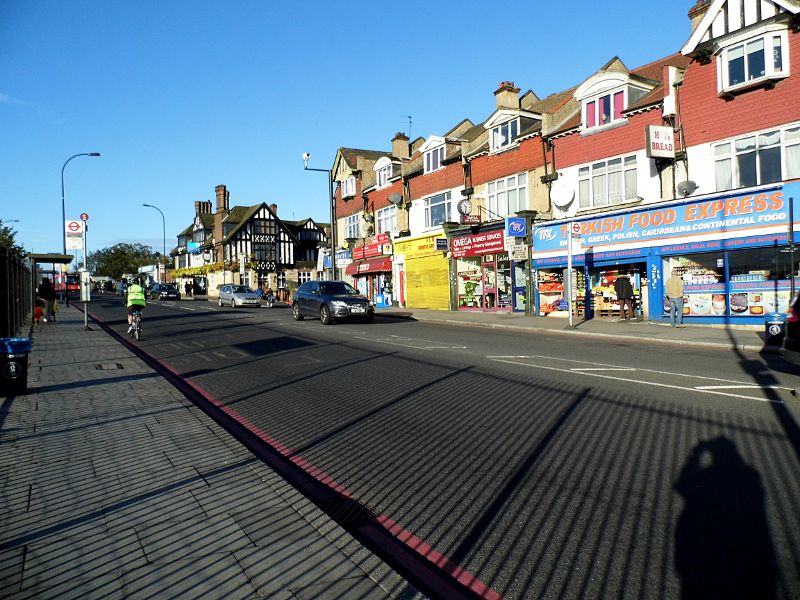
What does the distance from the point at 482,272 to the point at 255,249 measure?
46228mm

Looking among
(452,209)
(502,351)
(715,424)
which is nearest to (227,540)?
(715,424)

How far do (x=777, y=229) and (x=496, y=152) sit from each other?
1305cm

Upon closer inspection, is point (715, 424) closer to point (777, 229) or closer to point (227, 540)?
point (227, 540)

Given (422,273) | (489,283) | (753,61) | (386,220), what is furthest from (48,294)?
(753,61)

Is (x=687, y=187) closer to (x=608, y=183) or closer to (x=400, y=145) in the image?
(x=608, y=183)

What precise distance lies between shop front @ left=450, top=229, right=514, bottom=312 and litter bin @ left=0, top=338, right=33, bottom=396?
808 inches

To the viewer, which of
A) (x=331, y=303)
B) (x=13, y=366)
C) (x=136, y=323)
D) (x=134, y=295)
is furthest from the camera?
(x=331, y=303)

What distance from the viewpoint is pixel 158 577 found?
10.6 feet

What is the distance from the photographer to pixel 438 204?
32.0m

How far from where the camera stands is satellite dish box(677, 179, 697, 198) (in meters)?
19.0

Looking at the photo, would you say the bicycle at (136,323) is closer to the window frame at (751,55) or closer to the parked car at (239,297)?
the window frame at (751,55)

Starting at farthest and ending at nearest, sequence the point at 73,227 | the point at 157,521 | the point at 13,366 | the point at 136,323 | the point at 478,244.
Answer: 1. the point at 478,244
2. the point at 73,227
3. the point at 136,323
4. the point at 13,366
5. the point at 157,521

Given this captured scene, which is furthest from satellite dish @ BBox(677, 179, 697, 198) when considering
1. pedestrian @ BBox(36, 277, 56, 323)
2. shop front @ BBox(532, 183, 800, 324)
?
pedestrian @ BBox(36, 277, 56, 323)

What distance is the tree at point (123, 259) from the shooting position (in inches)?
4373
